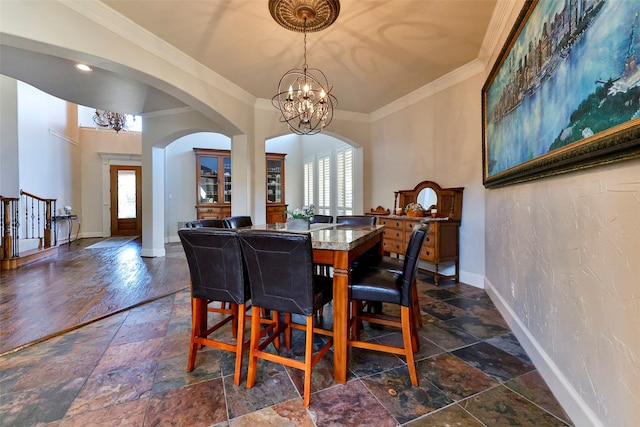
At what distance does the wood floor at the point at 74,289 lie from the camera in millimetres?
2450

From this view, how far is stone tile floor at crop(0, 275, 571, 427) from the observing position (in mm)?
1401

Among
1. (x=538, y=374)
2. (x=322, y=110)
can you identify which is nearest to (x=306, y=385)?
(x=538, y=374)

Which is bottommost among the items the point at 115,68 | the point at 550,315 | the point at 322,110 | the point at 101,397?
the point at 101,397

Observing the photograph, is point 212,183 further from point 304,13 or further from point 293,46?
point 304,13

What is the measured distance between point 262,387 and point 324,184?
19.1 ft

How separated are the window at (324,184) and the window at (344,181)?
0.44m

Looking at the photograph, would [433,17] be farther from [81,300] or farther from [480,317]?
[81,300]

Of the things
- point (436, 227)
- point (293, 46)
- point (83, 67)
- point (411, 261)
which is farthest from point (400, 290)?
point (83, 67)

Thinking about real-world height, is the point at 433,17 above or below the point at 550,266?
above

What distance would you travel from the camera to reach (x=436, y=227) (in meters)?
3.48

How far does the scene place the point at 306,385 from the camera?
1.49m

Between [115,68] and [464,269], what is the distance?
4.47 meters

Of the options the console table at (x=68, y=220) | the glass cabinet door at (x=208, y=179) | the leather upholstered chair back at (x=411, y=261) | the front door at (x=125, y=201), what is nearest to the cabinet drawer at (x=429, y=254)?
the leather upholstered chair back at (x=411, y=261)

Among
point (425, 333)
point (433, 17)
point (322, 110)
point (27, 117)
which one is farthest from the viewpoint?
point (27, 117)
